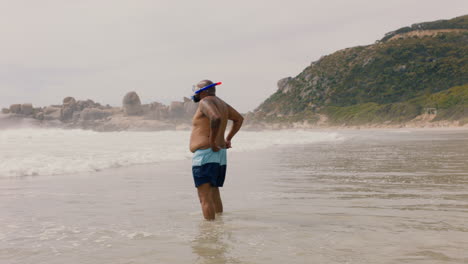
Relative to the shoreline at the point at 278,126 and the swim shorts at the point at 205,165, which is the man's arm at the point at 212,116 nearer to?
the swim shorts at the point at 205,165

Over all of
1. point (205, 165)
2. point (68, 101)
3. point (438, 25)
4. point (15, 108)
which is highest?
point (438, 25)

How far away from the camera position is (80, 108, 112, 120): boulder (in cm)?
16375

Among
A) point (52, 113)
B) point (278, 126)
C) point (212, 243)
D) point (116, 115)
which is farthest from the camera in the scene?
point (52, 113)

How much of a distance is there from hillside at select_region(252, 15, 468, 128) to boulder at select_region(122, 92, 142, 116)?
44001 millimetres

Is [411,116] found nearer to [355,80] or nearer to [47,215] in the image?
[355,80]

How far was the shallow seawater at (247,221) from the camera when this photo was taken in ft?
13.0

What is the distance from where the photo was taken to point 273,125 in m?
120

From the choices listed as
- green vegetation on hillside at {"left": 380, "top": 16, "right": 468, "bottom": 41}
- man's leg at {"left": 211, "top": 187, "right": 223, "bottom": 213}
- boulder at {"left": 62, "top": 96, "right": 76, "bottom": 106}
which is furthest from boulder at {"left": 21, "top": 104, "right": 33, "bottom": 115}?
man's leg at {"left": 211, "top": 187, "right": 223, "bottom": 213}

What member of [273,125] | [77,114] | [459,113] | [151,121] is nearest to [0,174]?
[459,113]

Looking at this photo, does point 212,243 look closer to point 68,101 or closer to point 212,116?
point 212,116

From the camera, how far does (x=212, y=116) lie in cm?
539

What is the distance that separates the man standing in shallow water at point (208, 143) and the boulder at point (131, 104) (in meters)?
158

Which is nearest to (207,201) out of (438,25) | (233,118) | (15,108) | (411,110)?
(233,118)

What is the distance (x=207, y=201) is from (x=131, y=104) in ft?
523
